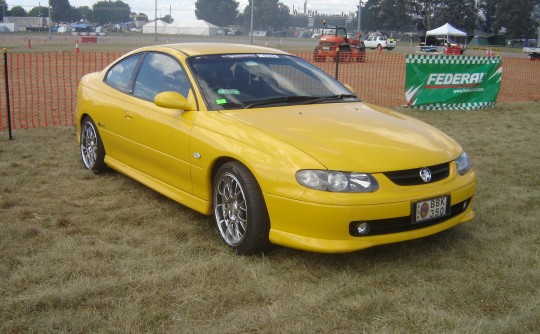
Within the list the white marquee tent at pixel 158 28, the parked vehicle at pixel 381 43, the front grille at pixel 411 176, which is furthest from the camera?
the white marquee tent at pixel 158 28

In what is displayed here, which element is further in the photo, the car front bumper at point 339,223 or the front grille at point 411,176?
the front grille at point 411,176

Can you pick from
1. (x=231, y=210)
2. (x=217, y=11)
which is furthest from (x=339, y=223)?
(x=217, y=11)

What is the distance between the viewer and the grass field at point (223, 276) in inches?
117

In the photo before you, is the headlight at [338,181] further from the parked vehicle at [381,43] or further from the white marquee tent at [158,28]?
the white marquee tent at [158,28]

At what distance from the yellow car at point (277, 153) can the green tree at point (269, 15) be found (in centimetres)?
11961

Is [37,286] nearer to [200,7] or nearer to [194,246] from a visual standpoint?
[194,246]

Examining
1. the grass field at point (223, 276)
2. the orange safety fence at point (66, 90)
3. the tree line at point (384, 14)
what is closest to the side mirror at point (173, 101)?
the grass field at point (223, 276)

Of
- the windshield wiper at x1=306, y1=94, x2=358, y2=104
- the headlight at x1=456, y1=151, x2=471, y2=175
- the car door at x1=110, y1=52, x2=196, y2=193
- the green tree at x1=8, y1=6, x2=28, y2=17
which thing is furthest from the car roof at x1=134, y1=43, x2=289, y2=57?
the green tree at x1=8, y1=6, x2=28, y2=17

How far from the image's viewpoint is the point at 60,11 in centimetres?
11419

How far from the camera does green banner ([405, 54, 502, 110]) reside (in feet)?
38.4

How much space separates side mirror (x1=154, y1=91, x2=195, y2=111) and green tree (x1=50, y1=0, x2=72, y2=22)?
11997cm

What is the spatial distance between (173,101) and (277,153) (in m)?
1.10

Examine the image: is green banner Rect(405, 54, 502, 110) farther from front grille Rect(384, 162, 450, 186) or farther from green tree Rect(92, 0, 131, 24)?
green tree Rect(92, 0, 131, 24)

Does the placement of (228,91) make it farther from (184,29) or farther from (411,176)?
(184,29)
